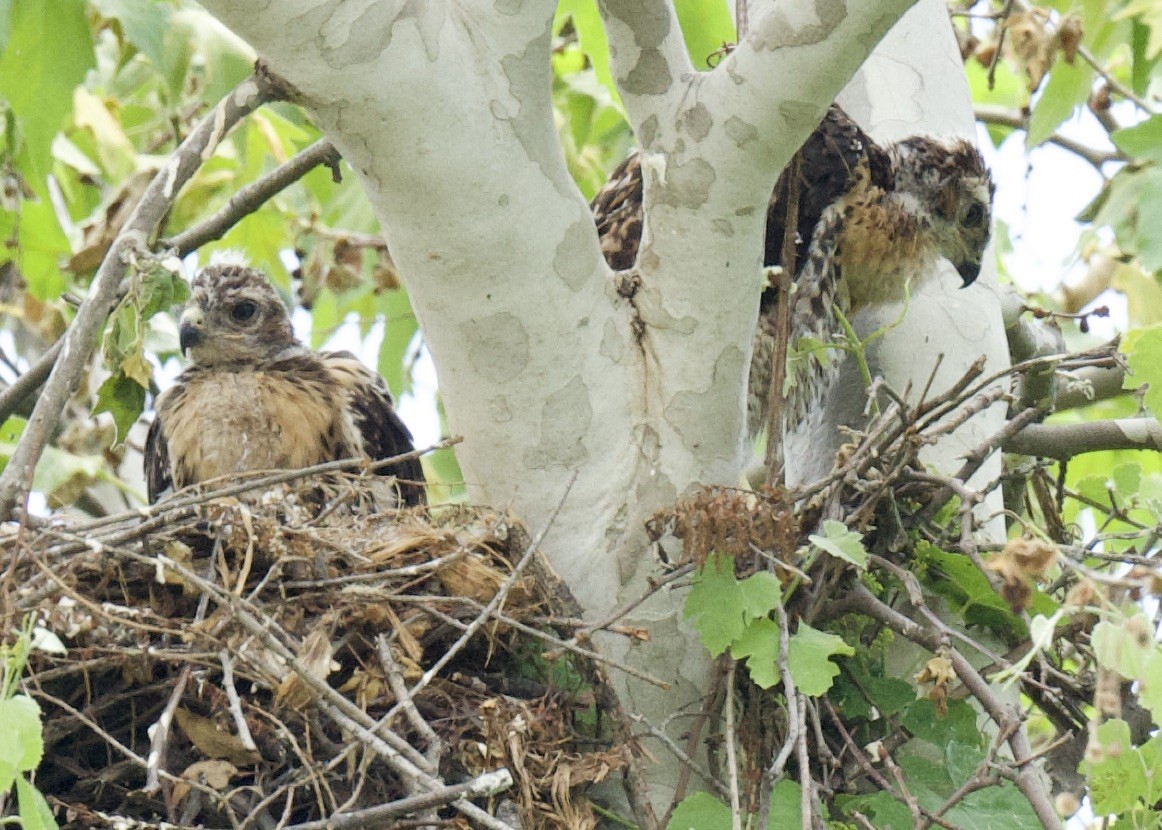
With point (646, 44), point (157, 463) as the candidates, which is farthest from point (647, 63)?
point (157, 463)

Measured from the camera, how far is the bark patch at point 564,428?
3.65 meters

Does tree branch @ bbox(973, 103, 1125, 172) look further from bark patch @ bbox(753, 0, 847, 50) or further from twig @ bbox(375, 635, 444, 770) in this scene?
twig @ bbox(375, 635, 444, 770)

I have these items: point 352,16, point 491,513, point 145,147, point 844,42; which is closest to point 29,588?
point 491,513

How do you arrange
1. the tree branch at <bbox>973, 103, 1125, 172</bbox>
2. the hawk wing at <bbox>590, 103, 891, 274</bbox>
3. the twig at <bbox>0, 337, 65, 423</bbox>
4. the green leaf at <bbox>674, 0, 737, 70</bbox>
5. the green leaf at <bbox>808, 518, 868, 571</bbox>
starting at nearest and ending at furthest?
the green leaf at <bbox>808, 518, 868, 571</bbox> → the twig at <bbox>0, 337, 65, 423</bbox> → the green leaf at <bbox>674, 0, 737, 70</bbox> → the hawk wing at <bbox>590, 103, 891, 274</bbox> → the tree branch at <bbox>973, 103, 1125, 172</bbox>

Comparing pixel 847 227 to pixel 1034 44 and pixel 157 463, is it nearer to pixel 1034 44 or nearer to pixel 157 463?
pixel 1034 44

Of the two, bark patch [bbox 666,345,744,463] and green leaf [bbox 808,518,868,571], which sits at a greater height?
bark patch [bbox 666,345,744,463]

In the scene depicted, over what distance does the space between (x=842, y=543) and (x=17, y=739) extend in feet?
5.66

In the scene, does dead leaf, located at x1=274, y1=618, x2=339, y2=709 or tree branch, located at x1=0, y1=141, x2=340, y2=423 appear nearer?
dead leaf, located at x1=274, y1=618, x2=339, y2=709

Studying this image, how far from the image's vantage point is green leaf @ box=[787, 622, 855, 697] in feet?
10.8

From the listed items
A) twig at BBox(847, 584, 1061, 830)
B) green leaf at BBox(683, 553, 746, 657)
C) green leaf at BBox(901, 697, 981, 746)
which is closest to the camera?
twig at BBox(847, 584, 1061, 830)

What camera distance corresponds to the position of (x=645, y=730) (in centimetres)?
366

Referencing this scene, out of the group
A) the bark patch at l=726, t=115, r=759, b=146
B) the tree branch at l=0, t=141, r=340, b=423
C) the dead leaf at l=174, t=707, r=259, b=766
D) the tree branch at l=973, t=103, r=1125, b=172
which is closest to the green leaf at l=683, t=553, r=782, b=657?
the bark patch at l=726, t=115, r=759, b=146

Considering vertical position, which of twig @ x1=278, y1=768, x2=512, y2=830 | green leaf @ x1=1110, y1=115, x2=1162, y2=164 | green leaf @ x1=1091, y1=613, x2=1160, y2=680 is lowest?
twig @ x1=278, y1=768, x2=512, y2=830

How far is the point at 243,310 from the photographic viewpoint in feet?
17.0
